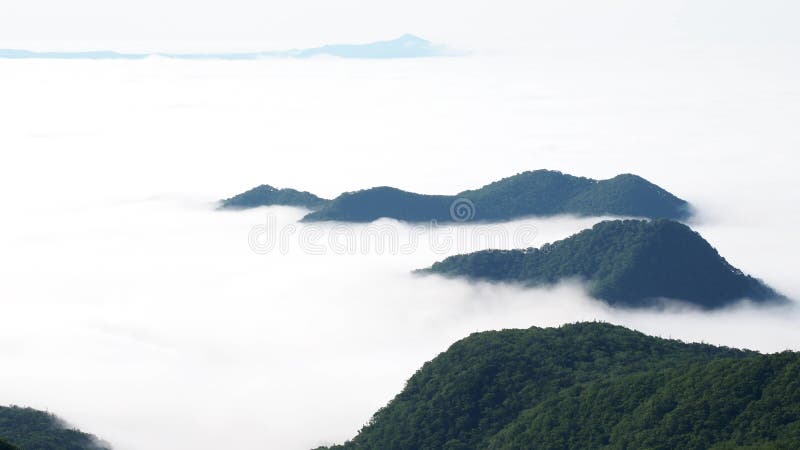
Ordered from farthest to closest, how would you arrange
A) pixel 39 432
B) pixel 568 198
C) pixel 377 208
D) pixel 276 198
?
pixel 276 198, pixel 568 198, pixel 377 208, pixel 39 432

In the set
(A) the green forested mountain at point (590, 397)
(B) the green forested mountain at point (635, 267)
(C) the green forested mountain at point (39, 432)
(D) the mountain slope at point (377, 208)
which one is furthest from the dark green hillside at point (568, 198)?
(C) the green forested mountain at point (39, 432)

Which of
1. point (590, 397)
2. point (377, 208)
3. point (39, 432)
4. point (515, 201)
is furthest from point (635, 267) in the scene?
point (39, 432)

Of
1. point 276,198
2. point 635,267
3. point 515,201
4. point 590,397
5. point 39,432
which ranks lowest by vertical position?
point 39,432

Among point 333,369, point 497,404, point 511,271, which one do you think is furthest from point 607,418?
point 511,271

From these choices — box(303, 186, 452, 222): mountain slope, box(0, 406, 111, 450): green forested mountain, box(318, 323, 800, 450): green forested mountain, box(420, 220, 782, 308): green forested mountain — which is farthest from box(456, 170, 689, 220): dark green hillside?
box(0, 406, 111, 450): green forested mountain

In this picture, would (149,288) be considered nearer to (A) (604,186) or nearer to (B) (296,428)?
(B) (296,428)

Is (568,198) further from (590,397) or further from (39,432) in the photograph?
(39,432)

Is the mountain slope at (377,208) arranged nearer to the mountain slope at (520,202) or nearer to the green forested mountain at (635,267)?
the mountain slope at (520,202)

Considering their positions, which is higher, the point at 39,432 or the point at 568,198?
the point at 568,198

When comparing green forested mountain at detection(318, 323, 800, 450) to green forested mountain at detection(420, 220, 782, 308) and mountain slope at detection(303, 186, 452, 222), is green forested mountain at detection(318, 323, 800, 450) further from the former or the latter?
mountain slope at detection(303, 186, 452, 222)
